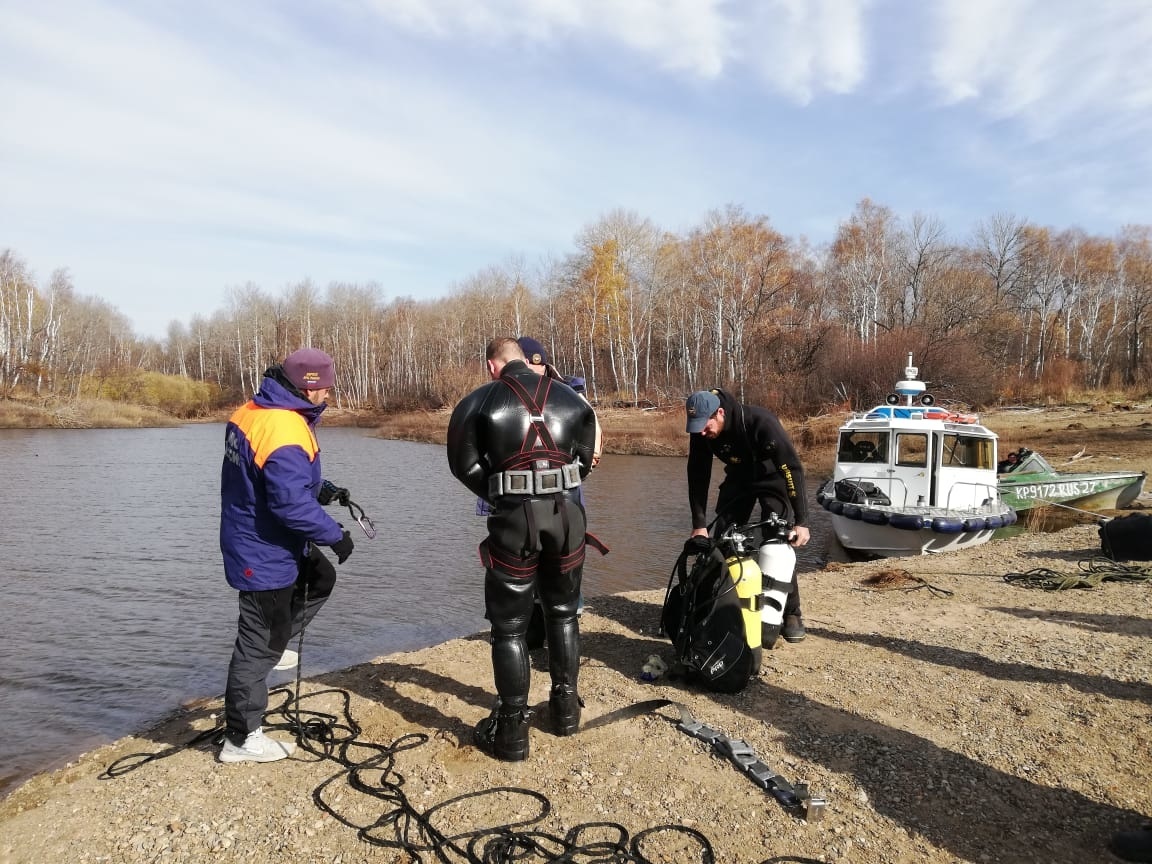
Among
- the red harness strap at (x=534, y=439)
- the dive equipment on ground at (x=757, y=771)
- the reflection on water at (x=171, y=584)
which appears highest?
the red harness strap at (x=534, y=439)

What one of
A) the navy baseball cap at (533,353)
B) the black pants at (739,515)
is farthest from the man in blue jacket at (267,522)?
the black pants at (739,515)

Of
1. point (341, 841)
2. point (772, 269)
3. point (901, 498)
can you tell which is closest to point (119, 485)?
point (901, 498)

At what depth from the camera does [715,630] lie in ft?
14.9

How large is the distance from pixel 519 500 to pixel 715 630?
1.67 metres

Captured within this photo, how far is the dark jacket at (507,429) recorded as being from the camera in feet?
11.8

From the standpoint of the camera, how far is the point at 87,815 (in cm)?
335

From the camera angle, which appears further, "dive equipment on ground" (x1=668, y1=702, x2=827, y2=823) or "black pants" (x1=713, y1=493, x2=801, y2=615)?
"black pants" (x1=713, y1=493, x2=801, y2=615)

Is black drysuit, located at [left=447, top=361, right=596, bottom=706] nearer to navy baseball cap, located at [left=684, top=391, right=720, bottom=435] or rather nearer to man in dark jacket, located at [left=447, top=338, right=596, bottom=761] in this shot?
man in dark jacket, located at [left=447, top=338, right=596, bottom=761]

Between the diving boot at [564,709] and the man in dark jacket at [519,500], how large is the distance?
274 mm

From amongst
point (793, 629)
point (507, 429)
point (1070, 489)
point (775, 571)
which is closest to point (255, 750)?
point (507, 429)

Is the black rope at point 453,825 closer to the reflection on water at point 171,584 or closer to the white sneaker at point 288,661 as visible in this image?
the white sneaker at point 288,661

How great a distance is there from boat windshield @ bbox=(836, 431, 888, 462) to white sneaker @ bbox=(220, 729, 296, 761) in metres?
10.2

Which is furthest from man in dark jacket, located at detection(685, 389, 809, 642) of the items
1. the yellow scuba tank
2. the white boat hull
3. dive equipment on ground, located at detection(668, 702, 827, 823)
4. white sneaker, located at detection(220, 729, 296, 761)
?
the white boat hull

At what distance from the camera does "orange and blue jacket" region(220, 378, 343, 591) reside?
11.6 feet
